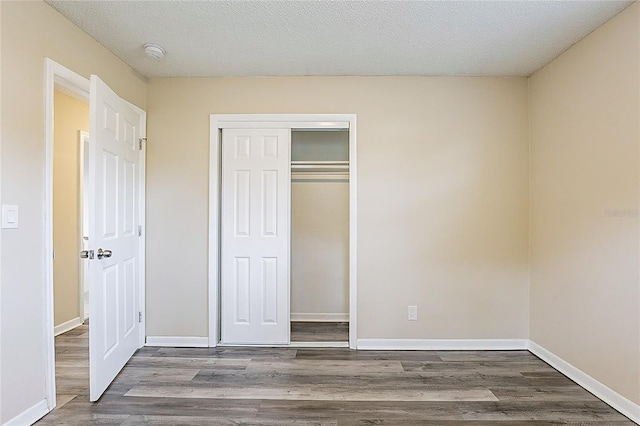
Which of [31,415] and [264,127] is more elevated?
[264,127]

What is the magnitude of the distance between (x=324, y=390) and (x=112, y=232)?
1827 mm

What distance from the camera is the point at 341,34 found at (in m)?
2.61

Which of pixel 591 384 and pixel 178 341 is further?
pixel 178 341

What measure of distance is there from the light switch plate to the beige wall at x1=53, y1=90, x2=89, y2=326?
6.69 feet

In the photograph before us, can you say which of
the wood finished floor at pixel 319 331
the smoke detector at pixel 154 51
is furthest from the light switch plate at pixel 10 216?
the wood finished floor at pixel 319 331

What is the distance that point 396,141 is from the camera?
3377 mm

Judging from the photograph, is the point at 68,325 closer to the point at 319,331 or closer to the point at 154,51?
the point at 319,331

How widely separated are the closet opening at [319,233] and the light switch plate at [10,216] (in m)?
2.67

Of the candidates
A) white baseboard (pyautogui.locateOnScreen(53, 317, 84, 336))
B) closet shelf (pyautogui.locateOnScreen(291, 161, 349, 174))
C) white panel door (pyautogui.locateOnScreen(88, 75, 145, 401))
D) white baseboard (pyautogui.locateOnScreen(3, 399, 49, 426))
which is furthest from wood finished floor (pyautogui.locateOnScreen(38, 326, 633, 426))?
closet shelf (pyautogui.locateOnScreen(291, 161, 349, 174))

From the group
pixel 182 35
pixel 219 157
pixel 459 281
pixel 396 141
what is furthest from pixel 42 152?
pixel 459 281

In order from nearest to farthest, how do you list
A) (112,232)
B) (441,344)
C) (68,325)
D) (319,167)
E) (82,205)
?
(112,232)
(441,344)
(68,325)
(82,205)
(319,167)

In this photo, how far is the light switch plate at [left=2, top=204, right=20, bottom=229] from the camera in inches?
77.9

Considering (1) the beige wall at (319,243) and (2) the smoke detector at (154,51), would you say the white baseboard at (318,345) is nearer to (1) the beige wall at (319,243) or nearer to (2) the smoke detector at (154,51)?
(1) the beige wall at (319,243)

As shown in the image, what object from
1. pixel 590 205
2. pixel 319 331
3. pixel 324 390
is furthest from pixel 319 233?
pixel 590 205
